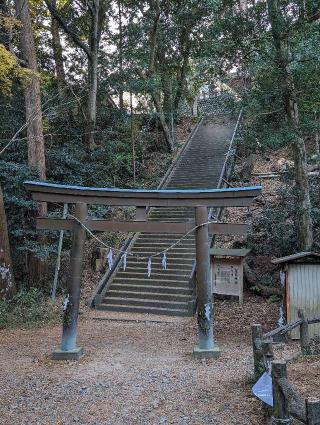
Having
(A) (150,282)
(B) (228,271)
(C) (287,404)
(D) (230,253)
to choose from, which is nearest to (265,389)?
(C) (287,404)

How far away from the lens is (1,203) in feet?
35.2

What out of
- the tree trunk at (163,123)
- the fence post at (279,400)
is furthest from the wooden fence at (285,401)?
the tree trunk at (163,123)

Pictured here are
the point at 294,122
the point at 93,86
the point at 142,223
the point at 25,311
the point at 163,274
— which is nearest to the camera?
the point at 142,223

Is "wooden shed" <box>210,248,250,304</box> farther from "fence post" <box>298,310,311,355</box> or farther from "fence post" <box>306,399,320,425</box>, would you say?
"fence post" <box>306,399,320,425</box>

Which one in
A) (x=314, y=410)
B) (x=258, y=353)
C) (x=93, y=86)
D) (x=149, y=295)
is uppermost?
(x=93, y=86)

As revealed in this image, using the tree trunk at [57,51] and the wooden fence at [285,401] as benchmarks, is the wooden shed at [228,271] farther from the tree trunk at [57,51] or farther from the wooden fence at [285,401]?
the tree trunk at [57,51]

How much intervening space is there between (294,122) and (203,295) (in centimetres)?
578

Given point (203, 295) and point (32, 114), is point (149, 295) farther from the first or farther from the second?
point (32, 114)

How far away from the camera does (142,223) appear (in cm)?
811

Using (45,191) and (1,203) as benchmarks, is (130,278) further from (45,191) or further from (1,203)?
(45,191)

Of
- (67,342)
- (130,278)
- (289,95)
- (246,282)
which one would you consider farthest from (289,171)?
(67,342)

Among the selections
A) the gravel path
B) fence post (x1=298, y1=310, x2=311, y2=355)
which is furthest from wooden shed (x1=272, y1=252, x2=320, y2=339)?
the gravel path

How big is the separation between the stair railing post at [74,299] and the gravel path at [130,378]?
0.75 ft

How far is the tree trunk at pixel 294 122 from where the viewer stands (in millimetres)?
10523
